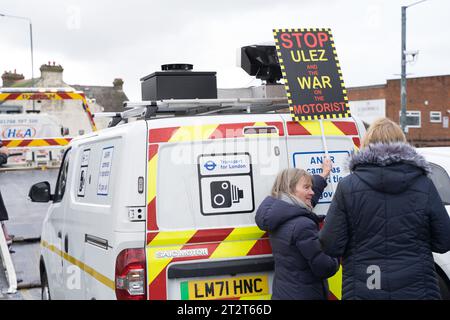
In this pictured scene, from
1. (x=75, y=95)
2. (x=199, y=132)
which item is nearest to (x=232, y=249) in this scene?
(x=199, y=132)

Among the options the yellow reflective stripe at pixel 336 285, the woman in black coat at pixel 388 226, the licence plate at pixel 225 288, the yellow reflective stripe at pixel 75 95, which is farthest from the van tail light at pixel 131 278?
the yellow reflective stripe at pixel 75 95

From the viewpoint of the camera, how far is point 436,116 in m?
48.3

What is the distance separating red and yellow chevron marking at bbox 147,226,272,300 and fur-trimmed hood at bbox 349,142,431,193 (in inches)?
37.2

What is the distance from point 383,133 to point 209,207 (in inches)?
48.8

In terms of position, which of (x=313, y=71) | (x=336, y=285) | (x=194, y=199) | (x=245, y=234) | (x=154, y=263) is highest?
(x=313, y=71)

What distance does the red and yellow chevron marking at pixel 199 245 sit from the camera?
3957mm

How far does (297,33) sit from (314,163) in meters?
1.13

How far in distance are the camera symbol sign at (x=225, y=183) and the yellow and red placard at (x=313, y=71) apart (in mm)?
729

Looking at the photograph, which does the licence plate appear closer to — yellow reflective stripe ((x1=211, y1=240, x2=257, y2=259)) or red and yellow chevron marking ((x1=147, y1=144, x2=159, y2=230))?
yellow reflective stripe ((x1=211, y1=240, x2=257, y2=259))

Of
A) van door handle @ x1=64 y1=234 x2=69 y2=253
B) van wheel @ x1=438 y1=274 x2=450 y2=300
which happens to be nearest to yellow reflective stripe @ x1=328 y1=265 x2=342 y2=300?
van wheel @ x1=438 y1=274 x2=450 y2=300

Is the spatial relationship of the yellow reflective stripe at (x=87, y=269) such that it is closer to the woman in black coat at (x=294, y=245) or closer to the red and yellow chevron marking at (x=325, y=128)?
the woman in black coat at (x=294, y=245)

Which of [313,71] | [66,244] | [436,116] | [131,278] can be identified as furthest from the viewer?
[436,116]

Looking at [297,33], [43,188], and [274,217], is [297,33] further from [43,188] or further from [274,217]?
[43,188]

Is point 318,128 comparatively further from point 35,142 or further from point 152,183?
point 35,142
